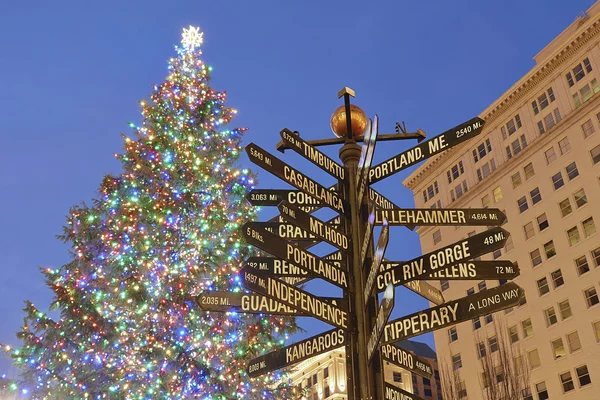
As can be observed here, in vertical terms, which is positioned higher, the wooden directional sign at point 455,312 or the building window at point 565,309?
the building window at point 565,309

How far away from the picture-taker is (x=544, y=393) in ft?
144

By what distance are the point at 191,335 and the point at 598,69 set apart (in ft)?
157

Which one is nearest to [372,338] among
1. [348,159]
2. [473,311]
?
[473,311]

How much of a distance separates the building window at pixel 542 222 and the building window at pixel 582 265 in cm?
471

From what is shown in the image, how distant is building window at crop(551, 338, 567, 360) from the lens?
141 feet

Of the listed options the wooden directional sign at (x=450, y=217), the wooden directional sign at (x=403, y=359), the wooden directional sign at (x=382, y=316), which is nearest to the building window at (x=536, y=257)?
the wooden directional sign at (x=450, y=217)

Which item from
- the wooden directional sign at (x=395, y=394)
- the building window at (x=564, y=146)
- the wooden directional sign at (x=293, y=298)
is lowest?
the wooden directional sign at (x=395, y=394)

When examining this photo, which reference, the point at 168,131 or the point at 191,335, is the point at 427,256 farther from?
the point at 168,131

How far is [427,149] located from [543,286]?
1799 inches

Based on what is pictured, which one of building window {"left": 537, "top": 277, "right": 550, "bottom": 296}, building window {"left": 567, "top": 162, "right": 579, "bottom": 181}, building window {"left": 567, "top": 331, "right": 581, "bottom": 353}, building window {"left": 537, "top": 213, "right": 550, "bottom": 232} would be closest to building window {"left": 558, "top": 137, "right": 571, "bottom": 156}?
building window {"left": 567, "top": 162, "right": 579, "bottom": 181}

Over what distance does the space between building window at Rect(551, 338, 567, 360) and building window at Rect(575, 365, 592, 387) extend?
5.28ft

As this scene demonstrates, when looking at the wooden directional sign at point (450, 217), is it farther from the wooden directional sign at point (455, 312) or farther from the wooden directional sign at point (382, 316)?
the wooden directional sign at point (382, 316)

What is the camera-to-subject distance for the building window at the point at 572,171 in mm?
47719

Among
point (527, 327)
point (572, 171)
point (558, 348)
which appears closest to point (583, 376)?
point (558, 348)
